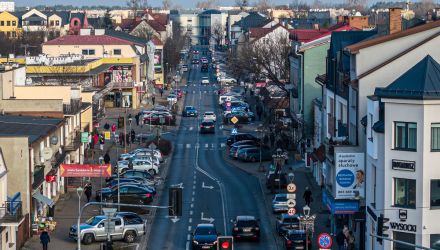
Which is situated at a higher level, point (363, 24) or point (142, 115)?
point (363, 24)

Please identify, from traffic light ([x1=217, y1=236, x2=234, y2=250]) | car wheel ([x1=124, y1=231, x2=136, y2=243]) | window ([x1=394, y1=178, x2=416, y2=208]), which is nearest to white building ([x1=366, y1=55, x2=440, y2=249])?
window ([x1=394, y1=178, x2=416, y2=208])

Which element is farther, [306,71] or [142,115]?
[142,115]

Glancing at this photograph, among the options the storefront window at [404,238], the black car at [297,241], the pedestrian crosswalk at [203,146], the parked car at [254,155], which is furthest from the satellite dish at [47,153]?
the pedestrian crosswalk at [203,146]

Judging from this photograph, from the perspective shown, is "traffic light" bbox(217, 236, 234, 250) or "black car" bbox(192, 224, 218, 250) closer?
"traffic light" bbox(217, 236, 234, 250)

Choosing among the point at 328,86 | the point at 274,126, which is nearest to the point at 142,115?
the point at 274,126

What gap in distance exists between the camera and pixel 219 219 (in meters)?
50.2

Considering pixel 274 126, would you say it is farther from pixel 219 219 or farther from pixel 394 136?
pixel 394 136

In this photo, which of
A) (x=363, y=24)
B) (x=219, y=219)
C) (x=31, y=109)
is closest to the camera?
(x=219, y=219)

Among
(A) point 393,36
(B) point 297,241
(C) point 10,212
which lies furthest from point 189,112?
(C) point 10,212

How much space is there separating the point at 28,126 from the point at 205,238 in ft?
45.5

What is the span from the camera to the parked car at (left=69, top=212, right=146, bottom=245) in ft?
147

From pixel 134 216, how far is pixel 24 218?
4.63 m

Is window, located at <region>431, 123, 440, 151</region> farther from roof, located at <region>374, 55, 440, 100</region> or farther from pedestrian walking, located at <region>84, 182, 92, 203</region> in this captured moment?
pedestrian walking, located at <region>84, 182, 92, 203</region>

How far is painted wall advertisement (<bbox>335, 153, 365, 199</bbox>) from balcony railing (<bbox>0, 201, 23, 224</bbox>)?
11.8 metres
